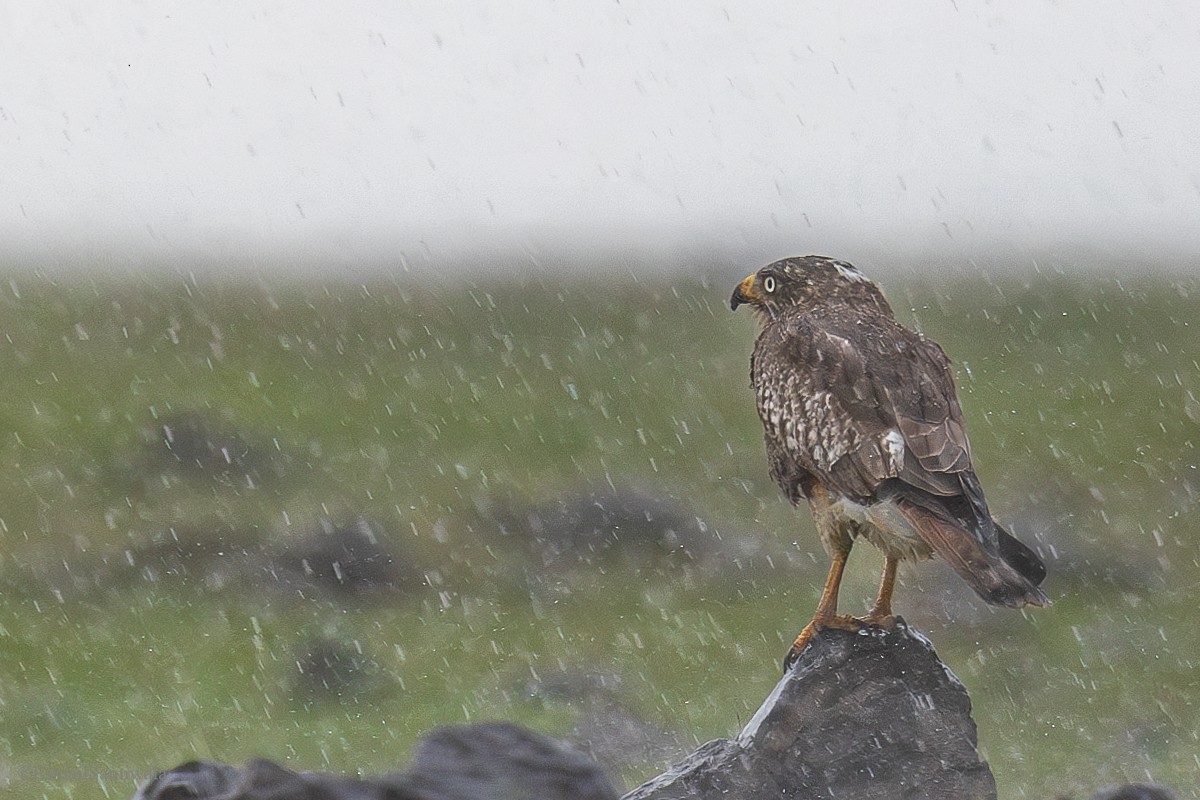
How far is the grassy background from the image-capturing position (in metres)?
18.6

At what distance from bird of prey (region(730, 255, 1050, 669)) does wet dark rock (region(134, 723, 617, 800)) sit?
1.82 meters

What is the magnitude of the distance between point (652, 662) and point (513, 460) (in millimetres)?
7422

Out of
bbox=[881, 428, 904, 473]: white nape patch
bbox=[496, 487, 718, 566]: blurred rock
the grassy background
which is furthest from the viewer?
bbox=[496, 487, 718, 566]: blurred rock

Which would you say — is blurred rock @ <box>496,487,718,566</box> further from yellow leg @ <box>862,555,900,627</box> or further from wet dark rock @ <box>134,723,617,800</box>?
yellow leg @ <box>862,555,900,627</box>

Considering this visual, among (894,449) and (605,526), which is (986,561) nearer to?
(894,449)

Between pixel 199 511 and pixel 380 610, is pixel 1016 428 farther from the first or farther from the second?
pixel 199 511

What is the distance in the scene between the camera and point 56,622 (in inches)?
824

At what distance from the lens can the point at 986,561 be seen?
6770 mm

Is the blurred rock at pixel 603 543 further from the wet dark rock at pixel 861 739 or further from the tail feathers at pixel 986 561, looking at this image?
the tail feathers at pixel 986 561

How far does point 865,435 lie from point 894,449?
0.22 meters

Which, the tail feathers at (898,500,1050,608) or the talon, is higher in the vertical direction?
the tail feathers at (898,500,1050,608)

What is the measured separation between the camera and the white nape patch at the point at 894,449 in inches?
286

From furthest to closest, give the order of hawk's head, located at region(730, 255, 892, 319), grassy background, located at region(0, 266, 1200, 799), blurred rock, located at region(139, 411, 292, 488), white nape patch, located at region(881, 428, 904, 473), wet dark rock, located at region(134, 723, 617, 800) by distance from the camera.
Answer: blurred rock, located at region(139, 411, 292, 488) → grassy background, located at region(0, 266, 1200, 799) → hawk's head, located at region(730, 255, 892, 319) → wet dark rock, located at region(134, 723, 617, 800) → white nape patch, located at region(881, 428, 904, 473)

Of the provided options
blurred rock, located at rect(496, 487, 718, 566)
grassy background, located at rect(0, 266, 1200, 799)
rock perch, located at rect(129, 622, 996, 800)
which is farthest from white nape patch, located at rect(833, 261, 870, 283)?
blurred rock, located at rect(496, 487, 718, 566)
